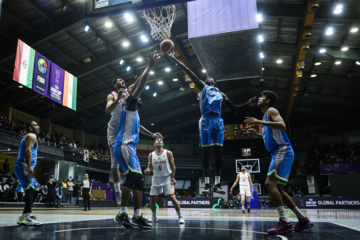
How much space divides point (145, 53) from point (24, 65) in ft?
30.1

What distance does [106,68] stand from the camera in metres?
22.1

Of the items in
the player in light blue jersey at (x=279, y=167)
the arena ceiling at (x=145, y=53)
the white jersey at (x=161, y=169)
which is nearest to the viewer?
the player in light blue jersey at (x=279, y=167)

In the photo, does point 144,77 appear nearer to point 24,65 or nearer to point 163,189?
point 163,189

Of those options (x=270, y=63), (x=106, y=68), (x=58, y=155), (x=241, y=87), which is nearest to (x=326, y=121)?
(x=241, y=87)

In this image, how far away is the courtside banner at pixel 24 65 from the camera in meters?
13.1

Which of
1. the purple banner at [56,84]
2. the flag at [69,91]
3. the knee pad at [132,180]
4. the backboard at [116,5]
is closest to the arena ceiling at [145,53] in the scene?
the purple banner at [56,84]

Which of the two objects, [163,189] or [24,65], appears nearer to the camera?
[163,189]

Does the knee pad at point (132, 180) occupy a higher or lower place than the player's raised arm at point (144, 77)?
lower

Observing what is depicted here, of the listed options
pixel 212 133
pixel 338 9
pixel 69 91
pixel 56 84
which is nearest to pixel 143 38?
pixel 69 91

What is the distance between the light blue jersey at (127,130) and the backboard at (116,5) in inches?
68.4

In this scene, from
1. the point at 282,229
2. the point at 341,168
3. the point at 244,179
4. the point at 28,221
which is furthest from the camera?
the point at 341,168

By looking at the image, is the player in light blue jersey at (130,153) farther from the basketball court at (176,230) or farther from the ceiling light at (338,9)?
the ceiling light at (338,9)

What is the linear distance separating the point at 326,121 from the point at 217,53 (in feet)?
103

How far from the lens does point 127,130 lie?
4.76m
